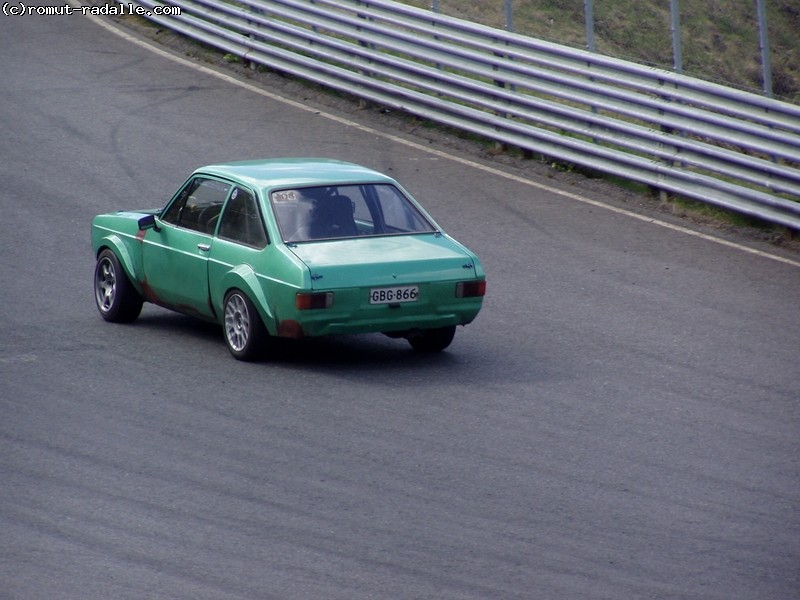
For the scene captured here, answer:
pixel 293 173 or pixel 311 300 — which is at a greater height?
pixel 293 173

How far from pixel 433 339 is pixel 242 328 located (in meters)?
1.42

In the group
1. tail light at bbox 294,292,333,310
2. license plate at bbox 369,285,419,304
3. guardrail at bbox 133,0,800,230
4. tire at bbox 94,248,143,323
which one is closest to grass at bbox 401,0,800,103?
guardrail at bbox 133,0,800,230

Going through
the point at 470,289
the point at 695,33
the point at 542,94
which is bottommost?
the point at 470,289

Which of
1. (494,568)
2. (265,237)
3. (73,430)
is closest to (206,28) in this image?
(265,237)

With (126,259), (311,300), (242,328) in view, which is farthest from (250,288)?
(126,259)

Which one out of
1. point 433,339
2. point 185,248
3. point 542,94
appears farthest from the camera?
point 542,94

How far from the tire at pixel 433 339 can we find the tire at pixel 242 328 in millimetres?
1209

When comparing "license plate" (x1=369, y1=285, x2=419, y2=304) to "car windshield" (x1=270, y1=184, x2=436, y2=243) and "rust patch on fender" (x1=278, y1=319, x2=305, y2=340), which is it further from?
"car windshield" (x1=270, y1=184, x2=436, y2=243)

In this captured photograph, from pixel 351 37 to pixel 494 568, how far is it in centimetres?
1322

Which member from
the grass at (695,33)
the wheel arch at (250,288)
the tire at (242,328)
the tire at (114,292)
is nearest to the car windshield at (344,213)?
the wheel arch at (250,288)

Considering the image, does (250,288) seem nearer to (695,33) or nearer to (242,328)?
(242,328)

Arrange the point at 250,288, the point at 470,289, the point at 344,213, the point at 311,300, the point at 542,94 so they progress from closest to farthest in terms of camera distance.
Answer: the point at 311,300 < the point at 250,288 < the point at 470,289 < the point at 344,213 < the point at 542,94

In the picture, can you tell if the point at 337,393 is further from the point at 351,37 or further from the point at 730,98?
the point at 351,37

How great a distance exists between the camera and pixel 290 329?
9.20 metres
